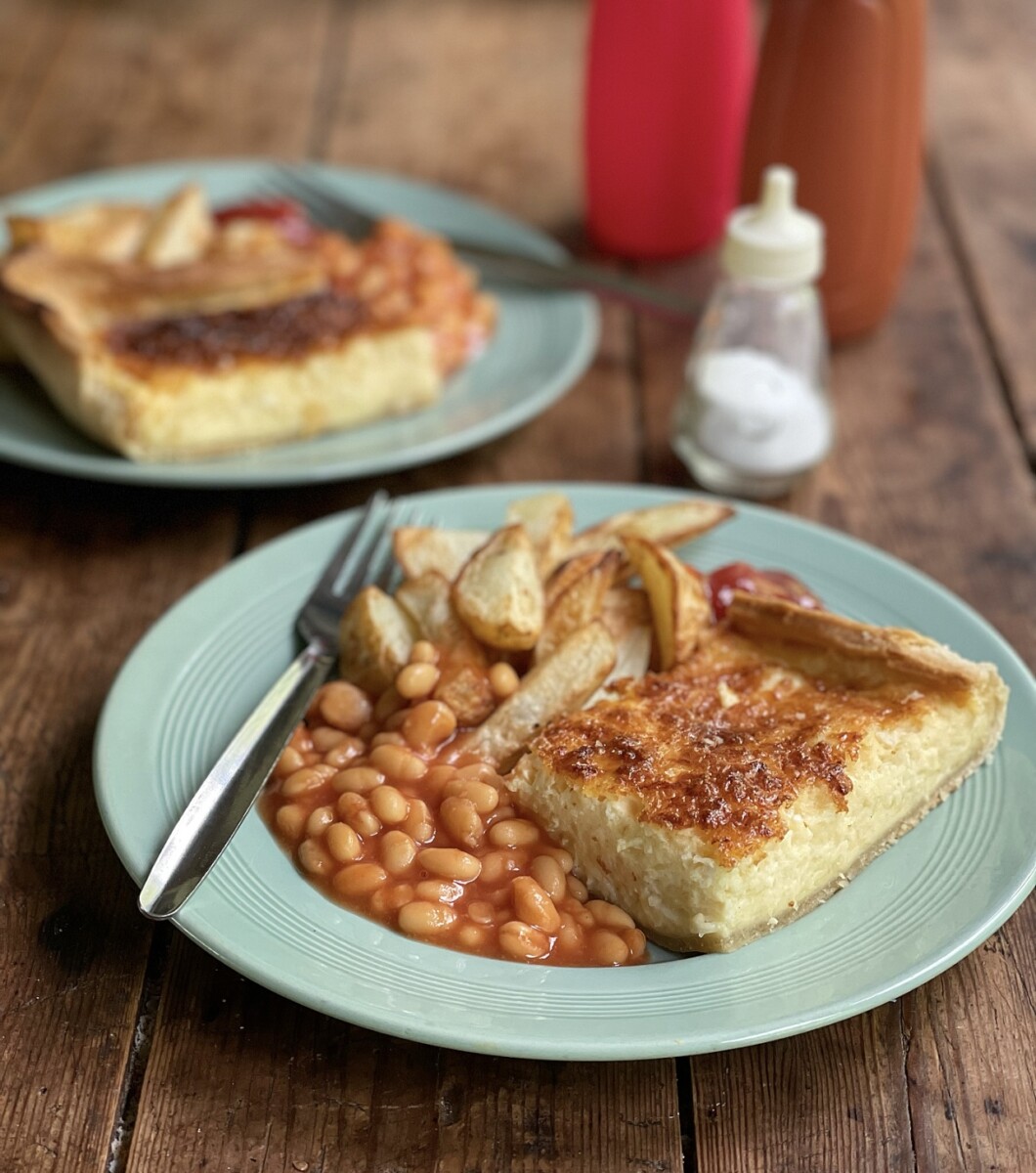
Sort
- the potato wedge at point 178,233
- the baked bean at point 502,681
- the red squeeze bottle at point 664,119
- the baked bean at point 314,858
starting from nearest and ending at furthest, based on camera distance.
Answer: the baked bean at point 314,858 < the baked bean at point 502,681 < the potato wedge at point 178,233 < the red squeeze bottle at point 664,119

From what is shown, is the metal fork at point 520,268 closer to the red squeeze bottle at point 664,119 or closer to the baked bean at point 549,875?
the red squeeze bottle at point 664,119

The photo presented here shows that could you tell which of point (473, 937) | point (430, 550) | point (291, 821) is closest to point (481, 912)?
point (473, 937)

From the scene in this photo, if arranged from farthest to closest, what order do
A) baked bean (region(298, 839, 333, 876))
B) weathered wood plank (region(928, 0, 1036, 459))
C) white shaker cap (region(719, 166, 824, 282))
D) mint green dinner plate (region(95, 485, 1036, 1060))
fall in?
weathered wood plank (region(928, 0, 1036, 459)) < white shaker cap (region(719, 166, 824, 282)) < baked bean (region(298, 839, 333, 876)) < mint green dinner plate (region(95, 485, 1036, 1060))

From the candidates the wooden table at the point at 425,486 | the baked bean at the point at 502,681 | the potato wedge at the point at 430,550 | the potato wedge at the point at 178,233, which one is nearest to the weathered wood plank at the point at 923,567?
the wooden table at the point at 425,486

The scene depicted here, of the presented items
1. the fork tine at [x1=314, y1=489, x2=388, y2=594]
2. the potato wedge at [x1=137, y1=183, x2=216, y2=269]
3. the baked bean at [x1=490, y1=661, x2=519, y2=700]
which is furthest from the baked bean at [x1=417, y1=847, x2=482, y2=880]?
the potato wedge at [x1=137, y1=183, x2=216, y2=269]

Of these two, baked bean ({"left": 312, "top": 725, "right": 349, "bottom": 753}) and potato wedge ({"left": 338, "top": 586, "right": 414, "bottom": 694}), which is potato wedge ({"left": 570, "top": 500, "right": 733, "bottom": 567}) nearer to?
potato wedge ({"left": 338, "top": 586, "right": 414, "bottom": 694})

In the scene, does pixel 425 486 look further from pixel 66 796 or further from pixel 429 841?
pixel 429 841
